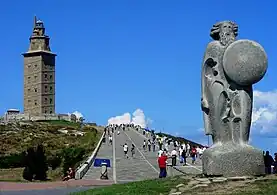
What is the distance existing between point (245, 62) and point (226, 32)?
42.7 inches

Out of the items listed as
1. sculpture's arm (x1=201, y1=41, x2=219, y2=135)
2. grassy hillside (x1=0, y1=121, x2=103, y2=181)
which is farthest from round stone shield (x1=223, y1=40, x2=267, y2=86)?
grassy hillside (x1=0, y1=121, x2=103, y2=181)

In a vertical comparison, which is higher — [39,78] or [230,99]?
[39,78]

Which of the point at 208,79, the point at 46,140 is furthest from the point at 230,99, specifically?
the point at 46,140

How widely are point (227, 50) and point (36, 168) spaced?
77.6 feet

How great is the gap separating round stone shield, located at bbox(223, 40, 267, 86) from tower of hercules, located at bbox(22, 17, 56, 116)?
124 metres

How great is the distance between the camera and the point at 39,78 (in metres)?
143

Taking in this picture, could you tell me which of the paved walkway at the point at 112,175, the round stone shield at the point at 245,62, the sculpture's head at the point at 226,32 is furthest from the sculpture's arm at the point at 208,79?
the paved walkway at the point at 112,175

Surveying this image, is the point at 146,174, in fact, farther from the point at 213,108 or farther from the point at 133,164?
the point at 213,108

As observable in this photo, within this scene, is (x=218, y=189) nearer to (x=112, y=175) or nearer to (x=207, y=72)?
(x=207, y=72)

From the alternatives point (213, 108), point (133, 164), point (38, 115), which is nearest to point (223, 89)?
point (213, 108)

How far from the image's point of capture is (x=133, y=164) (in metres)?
45.1

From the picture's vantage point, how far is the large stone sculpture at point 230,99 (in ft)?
54.7

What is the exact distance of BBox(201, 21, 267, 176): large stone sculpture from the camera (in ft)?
54.7

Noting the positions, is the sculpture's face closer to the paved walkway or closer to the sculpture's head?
the sculpture's head
